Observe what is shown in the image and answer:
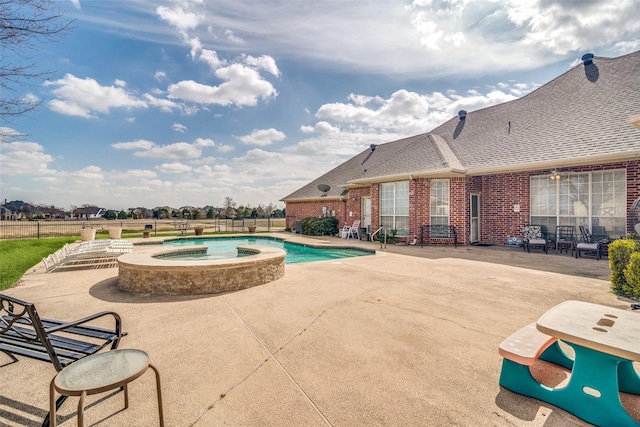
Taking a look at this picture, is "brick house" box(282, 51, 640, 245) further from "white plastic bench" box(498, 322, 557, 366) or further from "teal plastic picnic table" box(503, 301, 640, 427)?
"white plastic bench" box(498, 322, 557, 366)

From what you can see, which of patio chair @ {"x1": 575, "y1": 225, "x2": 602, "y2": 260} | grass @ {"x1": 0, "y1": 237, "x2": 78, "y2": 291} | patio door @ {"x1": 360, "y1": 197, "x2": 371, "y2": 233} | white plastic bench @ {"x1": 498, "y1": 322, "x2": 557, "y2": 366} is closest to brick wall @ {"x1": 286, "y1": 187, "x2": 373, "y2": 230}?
patio door @ {"x1": 360, "y1": 197, "x2": 371, "y2": 233}

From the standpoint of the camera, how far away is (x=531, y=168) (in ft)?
35.6

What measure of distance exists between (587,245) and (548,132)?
5.18 metres

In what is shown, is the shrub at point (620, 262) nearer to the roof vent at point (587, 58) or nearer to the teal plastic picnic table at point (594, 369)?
the teal plastic picnic table at point (594, 369)

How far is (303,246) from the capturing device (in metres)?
14.2

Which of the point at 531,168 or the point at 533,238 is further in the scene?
the point at 533,238

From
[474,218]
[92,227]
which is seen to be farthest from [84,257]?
[92,227]

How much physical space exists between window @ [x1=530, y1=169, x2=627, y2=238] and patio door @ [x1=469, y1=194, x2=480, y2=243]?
6.83 ft

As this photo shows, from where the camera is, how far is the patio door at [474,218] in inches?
504

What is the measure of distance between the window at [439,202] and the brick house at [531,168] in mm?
43

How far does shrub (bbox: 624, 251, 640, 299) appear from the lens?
4832 mm

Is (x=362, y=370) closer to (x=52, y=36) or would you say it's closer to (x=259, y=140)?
(x=52, y=36)

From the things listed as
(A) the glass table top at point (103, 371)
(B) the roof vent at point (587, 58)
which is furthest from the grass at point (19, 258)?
(B) the roof vent at point (587, 58)

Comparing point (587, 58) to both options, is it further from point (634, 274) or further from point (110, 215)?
point (110, 215)
